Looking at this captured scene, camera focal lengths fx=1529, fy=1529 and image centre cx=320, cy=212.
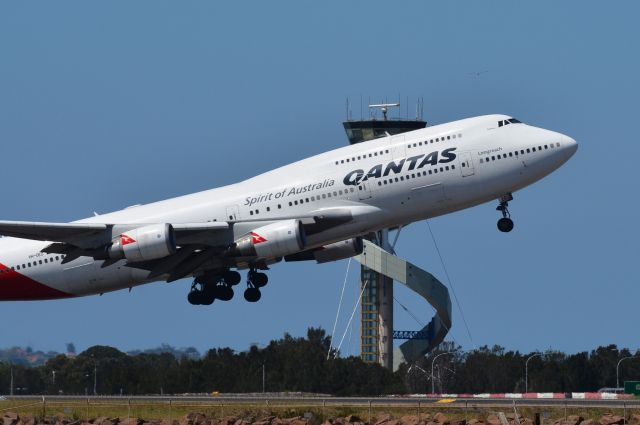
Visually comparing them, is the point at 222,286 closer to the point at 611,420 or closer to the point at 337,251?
the point at 337,251

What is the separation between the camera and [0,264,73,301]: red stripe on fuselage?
7700 centimetres

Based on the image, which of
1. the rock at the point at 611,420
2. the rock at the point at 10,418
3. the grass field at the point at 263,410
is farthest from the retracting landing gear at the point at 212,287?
the rock at the point at 611,420

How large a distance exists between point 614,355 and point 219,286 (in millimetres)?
57832

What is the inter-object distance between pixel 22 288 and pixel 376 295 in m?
75.6

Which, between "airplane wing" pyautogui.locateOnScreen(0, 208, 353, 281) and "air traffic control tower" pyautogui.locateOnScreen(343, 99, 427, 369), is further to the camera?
"air traffic control tower" pyautogui.locateOnScreen(343, 99, 427, 369)

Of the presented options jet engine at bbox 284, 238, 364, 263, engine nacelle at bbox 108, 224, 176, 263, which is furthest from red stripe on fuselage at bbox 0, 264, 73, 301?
jet engine at bbox 284, 238, 364, 263

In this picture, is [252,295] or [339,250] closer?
[252,295]

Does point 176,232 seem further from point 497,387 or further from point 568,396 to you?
point 497,387

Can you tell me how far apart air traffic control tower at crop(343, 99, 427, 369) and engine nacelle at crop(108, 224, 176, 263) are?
2992 inches

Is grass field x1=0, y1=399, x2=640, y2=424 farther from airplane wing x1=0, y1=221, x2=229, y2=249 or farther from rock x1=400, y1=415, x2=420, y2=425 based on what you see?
airplane wing x1=0, y1=221, x2=229, y2=249

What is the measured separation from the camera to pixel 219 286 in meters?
77.3

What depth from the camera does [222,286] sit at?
7725 cm

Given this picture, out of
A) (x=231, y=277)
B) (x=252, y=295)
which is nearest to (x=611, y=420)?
(x=252, y=295)

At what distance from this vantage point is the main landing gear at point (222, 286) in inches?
3014
